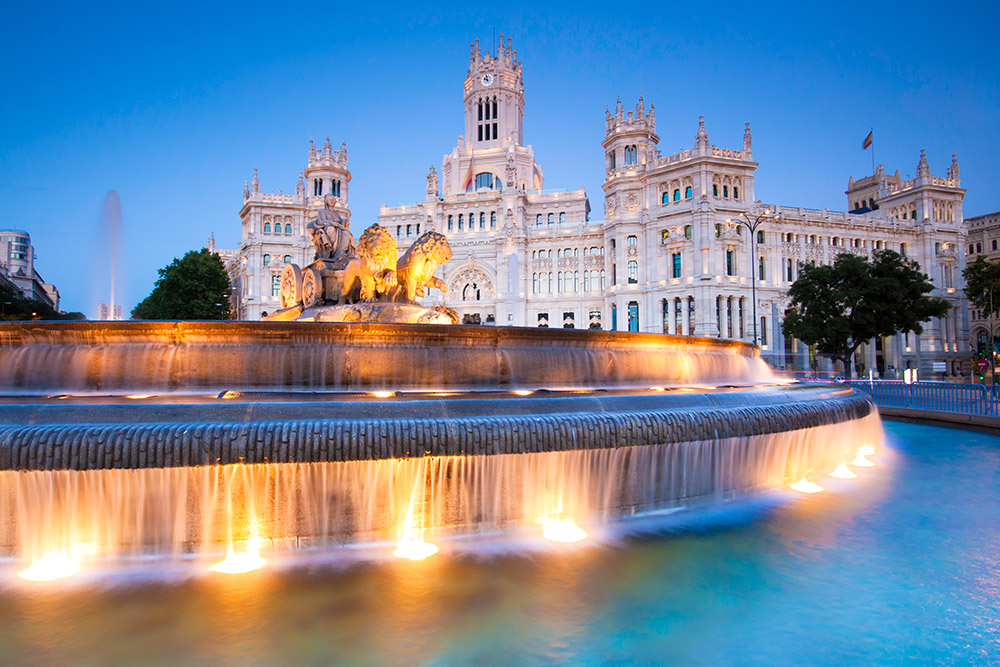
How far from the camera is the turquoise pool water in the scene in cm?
358

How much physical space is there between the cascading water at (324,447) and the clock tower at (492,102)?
75.8 meters

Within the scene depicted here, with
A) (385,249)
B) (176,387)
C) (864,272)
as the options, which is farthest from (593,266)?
(176,387)

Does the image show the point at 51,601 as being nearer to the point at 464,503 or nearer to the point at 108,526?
the point at 108,526

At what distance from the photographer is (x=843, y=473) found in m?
8.87

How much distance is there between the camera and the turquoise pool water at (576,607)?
358cm

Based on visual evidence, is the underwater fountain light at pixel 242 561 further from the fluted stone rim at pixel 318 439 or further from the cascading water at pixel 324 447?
the fluted stone rim at pixel 318 439

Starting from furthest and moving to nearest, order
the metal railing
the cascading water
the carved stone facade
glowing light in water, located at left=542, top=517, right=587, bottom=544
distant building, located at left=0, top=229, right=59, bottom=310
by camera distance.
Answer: distant building, located at left=0, top=229, right=59, bottom=310, the carved stone facade, the metal railing, glowing light in water, located at left=542, top=517, right=587, bottom=544, the cascading water

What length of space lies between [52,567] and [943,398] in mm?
20699

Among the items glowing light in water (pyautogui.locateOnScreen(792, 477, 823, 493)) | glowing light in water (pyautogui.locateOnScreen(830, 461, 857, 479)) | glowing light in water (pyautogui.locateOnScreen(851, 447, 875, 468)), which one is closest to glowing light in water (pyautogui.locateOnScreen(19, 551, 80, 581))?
glowing light in water (pyautogui.locateOnScreen(792, 477, 823, 493))

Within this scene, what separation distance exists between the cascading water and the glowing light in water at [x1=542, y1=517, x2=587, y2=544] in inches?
0.9

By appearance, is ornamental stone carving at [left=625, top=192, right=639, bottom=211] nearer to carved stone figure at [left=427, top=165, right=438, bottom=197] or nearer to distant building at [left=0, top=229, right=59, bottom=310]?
carved stone figure at [left=427, top=165, right=438, bottom=197]

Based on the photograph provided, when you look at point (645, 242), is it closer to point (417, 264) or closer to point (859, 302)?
point (859, 302)

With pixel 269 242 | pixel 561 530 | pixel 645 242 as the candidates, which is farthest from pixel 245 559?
pixel 269 242

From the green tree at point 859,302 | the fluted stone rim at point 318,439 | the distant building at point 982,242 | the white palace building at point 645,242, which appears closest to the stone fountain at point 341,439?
the fluted stone rim at point 318,439
